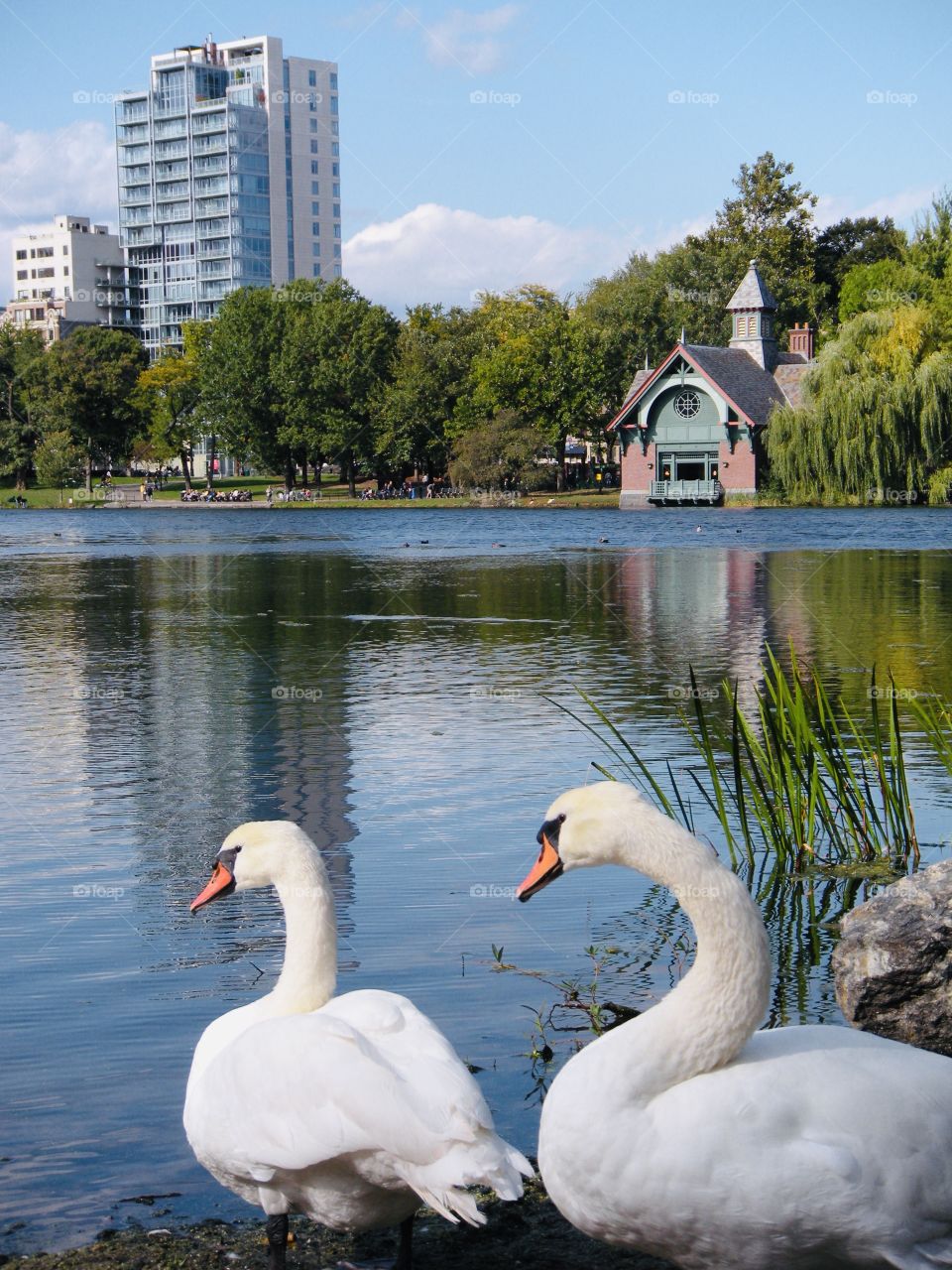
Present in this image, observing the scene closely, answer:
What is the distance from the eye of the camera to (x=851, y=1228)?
4.02m

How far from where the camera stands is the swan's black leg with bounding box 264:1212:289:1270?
457 cm

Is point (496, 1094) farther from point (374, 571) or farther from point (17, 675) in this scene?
point (374, 571)

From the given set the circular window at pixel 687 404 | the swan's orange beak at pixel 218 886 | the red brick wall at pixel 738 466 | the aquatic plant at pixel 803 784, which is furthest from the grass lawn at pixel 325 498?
the swan's orange beak at pixel 218 886

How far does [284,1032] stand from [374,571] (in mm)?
35544

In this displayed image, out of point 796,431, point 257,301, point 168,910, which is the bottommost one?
point 168,910

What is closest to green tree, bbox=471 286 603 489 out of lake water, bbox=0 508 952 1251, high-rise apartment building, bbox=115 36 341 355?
lake water, bbox=0 508 952 1251

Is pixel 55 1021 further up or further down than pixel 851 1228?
further down

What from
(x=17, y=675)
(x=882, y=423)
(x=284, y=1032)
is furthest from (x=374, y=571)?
(x=284, y=1032)

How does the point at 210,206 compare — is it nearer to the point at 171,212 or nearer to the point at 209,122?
the point at 171,212

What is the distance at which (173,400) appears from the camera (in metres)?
129

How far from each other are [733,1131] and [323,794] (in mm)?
8515

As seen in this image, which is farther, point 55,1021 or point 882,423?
point 882,423

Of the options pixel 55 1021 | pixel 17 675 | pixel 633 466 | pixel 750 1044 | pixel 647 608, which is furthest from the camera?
pixel 633 466

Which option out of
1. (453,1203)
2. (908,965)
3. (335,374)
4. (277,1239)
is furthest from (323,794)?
(335,374)
